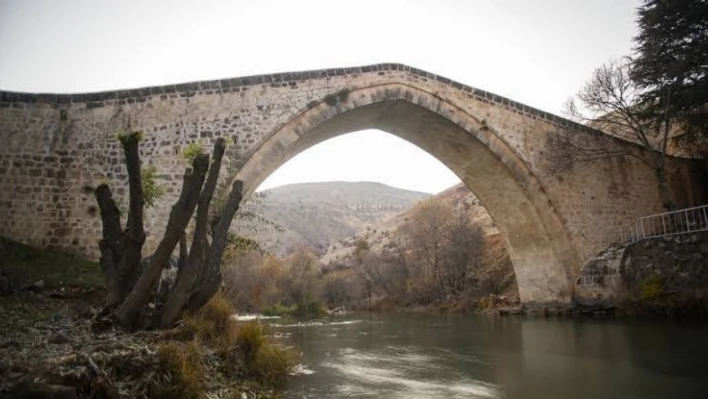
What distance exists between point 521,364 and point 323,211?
6866cm

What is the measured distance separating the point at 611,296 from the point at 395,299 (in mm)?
16966

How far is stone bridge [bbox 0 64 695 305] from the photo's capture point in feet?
34.3

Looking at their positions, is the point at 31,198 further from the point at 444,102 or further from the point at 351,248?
the point at 351,248

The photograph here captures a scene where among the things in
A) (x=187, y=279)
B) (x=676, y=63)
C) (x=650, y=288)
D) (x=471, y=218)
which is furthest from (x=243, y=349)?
(x=471, y=218)

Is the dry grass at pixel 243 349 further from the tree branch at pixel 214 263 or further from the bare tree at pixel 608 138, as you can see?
the bare tree at pixel 608 138

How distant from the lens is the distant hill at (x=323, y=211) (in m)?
58.1

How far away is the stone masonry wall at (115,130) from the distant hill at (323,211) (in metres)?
24.8

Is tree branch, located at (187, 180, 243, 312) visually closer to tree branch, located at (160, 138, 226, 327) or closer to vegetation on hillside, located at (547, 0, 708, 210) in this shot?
tree branch, located at (160, 138, 226, 327)

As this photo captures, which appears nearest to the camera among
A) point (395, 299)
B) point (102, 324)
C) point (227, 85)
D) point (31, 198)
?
point (102, 324)

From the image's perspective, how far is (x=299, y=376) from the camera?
6.92 m

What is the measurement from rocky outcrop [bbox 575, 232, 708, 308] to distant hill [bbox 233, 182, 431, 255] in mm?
26870

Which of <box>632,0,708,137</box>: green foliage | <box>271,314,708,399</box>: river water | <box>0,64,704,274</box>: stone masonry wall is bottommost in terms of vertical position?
<box>271,314,708,399</box>: river water

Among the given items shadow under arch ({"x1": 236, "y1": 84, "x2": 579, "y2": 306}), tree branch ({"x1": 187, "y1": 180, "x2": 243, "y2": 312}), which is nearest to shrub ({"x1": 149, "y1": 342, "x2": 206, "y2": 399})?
tree branch ({"x1": 187, "y1": 180, "x2": 243, "y2": 312})

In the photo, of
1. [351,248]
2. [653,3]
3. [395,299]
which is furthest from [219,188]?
[351,248]
